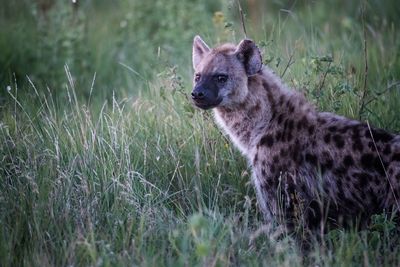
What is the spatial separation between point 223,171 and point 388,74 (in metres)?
1.91

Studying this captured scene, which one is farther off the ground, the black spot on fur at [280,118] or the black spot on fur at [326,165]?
the black spot on fur at [280,118]

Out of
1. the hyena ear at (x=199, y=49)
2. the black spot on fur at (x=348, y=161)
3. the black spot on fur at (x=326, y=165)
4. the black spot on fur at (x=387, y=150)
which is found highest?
the hyena ear at (x=199, y=49)

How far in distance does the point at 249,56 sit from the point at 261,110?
372 millimetres

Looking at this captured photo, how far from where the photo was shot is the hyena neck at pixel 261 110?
5.09m

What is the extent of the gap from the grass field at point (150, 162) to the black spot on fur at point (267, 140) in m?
0.32

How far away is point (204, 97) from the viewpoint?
5.16m

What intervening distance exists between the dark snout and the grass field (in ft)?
1.05

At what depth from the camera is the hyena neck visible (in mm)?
5086

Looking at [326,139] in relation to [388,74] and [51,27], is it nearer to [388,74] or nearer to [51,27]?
[388,74]

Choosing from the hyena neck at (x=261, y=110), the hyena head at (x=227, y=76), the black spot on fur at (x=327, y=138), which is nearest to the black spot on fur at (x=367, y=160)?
the black spot on fur at (x=327, y=138)

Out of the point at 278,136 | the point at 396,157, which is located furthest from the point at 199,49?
the point at 396,157

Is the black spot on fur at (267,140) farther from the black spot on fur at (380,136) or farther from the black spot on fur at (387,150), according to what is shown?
the black spot on fur at (387,150)

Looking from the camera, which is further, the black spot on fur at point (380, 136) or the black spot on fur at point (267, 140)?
the black spot on fur at point (267, 140)

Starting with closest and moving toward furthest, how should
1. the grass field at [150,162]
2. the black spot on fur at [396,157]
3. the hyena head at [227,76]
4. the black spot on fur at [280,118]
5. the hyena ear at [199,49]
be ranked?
the grass field at [150,162], the black spot on fur at [396,157], the black spot on fur at [280,118], the hyena head at [227,76], the hyena ear at [199,49]
